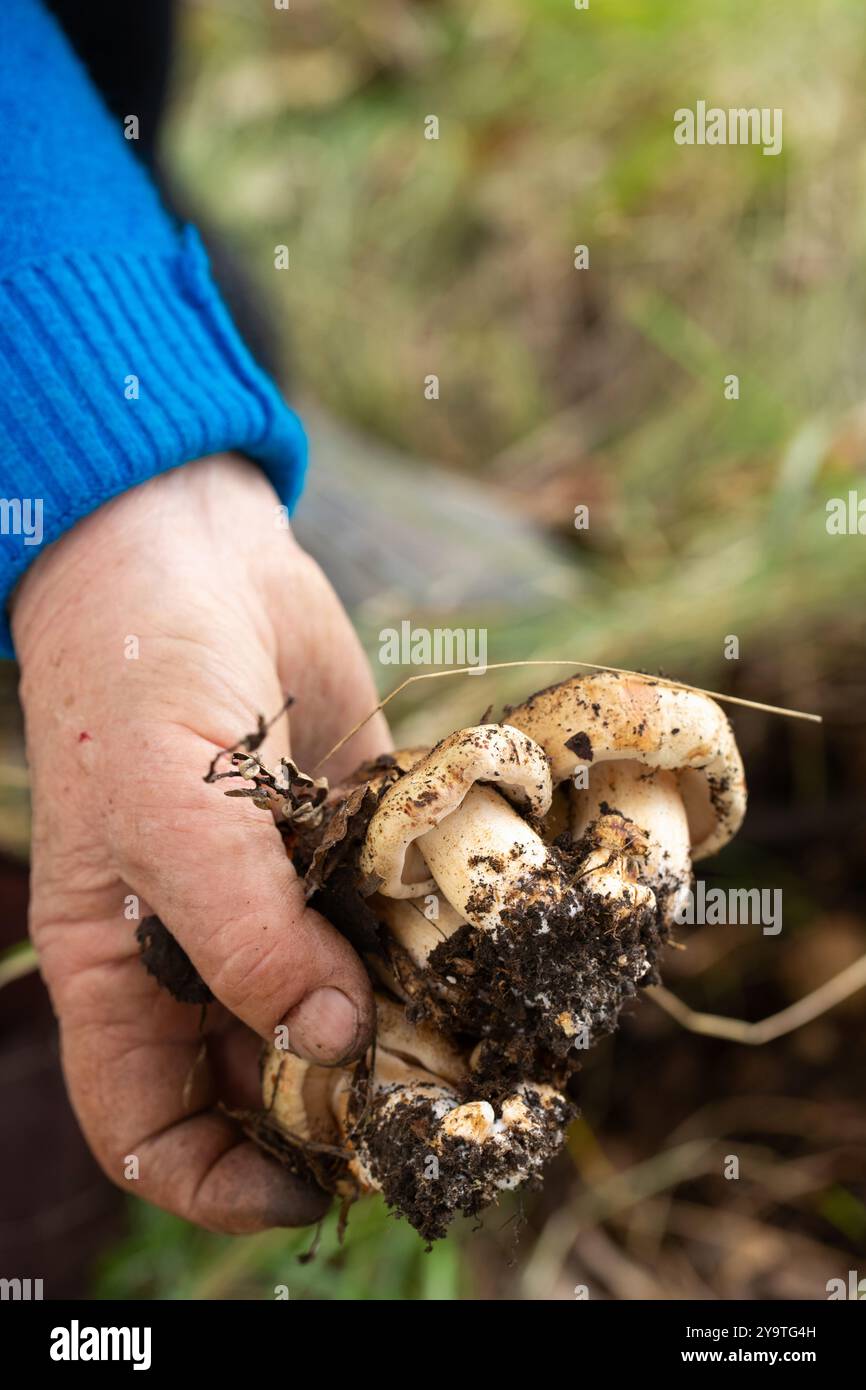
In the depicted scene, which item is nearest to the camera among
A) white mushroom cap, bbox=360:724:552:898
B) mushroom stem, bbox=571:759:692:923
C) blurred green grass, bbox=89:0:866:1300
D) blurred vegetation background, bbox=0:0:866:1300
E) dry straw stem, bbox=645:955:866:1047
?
white mushroom cap, bbox=360:724:552:898

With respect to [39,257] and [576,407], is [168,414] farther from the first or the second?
[576,407]

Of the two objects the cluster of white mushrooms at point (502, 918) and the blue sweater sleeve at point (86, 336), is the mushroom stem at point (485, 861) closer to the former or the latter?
the cluster of white mushrooms at point (502, 918)

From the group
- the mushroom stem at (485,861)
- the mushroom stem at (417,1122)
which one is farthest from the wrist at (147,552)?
the mushroom stem at (417,1122)

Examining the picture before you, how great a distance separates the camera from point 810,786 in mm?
2885

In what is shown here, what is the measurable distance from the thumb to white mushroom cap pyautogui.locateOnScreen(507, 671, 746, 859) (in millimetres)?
387

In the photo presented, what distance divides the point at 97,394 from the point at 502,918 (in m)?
0.95

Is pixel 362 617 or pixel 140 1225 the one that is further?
pixel 362 617

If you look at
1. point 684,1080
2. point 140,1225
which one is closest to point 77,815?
point 140,1225

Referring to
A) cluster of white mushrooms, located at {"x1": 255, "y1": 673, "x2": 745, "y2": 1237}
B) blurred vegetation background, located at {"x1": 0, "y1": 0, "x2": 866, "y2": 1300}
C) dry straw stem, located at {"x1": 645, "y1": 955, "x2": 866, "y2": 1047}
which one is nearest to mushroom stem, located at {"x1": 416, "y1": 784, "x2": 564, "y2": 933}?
cluster of white mushrooms, located at {"x1": 255, "y1": 673, "x2": 745, "y2": 1237}

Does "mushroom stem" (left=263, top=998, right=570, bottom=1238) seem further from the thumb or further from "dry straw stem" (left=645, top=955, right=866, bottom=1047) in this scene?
"dry straw stem" (left=645, top=955, right=866, bottom=1047)

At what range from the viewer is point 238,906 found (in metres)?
1.47

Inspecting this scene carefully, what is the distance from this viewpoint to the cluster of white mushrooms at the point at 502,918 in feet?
4.75

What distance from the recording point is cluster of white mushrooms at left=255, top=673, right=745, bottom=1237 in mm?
1448
